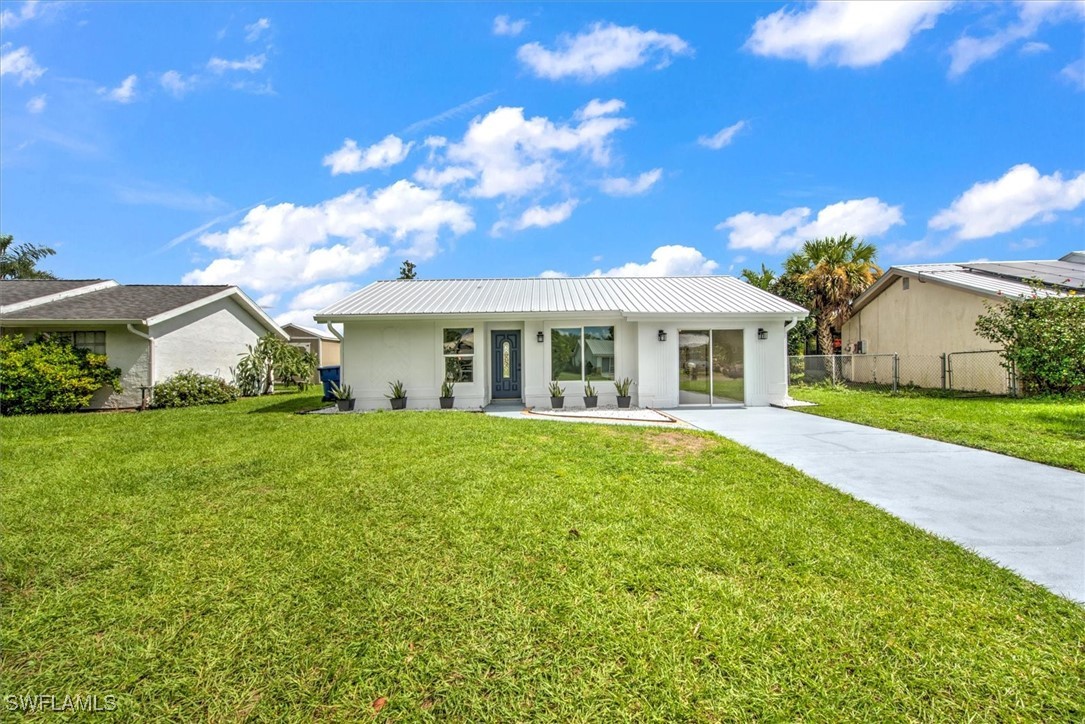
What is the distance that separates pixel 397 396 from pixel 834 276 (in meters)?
19.5

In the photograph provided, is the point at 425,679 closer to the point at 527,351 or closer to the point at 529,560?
the point at 529,560

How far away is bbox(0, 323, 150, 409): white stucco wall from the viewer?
43.5 ft

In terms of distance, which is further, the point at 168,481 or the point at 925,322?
the point at 925,322

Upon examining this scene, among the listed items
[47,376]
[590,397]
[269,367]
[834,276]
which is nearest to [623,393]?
[590,397]

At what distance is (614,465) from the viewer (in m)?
5.49

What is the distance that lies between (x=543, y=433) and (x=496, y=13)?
28.0 feet

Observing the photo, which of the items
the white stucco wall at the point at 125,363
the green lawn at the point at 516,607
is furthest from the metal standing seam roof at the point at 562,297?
the green lawn at the point at 516,607

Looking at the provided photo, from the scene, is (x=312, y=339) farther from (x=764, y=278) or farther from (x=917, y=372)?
(x=917, y=372)

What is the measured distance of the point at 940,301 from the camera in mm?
15727

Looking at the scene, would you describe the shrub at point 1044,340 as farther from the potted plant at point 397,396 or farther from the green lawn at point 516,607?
the potted plant at point 397,396

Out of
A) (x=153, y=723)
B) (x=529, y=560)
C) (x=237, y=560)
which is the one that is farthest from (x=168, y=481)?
(x=529, y=560)

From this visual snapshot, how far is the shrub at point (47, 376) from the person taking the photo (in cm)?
1177

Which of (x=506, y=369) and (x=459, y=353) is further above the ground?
(x=459, y=353)

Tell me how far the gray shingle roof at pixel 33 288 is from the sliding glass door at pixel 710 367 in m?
20.4
